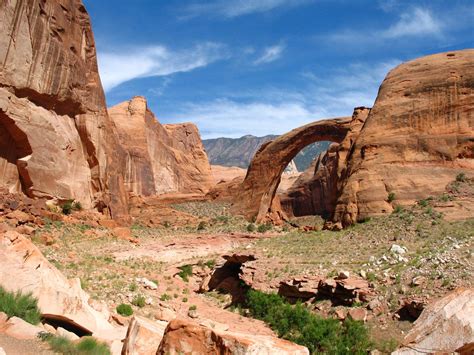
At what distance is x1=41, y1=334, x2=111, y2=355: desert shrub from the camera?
632 cm

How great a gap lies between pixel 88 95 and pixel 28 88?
18.5 feet

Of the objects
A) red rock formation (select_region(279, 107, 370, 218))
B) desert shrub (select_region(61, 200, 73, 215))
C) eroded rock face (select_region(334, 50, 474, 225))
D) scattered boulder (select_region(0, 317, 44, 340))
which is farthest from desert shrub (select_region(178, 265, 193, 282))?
red rock formation (select_region(279, 107, 370, 218))

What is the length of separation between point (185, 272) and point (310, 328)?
409 inches

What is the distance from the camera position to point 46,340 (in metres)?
6.42

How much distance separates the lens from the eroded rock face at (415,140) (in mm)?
22875

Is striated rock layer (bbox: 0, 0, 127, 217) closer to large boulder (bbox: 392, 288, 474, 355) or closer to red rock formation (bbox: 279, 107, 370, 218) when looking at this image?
large boulder (bbox: 392, 288, 474, 355)

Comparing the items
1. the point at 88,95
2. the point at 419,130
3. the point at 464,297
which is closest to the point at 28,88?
the point at 88,95

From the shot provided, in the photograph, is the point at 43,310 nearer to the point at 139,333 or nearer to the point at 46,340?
the point at 46,340

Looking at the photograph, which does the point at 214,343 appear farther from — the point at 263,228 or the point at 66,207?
the point at 263,228

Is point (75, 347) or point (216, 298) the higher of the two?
point (75, 347)

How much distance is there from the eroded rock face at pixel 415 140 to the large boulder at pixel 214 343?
18.5 meters

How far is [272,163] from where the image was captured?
40031mm

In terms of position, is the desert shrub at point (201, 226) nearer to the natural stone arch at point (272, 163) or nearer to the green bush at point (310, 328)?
the natural stone arch at point (272, 163)

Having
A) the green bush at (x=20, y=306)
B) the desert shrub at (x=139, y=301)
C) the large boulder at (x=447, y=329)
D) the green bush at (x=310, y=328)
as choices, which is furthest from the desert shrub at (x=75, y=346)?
the desert shrub at (x=139, y=301)
